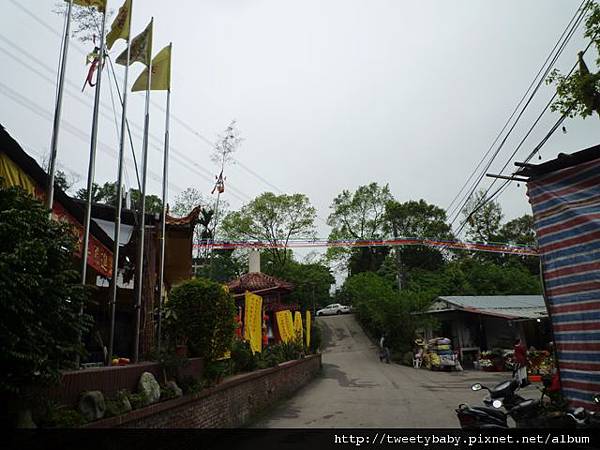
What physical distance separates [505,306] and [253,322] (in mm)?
17403

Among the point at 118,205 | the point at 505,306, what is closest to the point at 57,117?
the point at 118,205

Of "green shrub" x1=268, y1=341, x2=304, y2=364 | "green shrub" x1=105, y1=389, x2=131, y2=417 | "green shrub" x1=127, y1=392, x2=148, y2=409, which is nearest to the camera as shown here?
"green shrub" x1=105, y1=389, x2=131, y2=417

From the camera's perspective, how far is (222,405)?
7.83m

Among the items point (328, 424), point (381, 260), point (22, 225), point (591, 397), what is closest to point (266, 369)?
point (328, 424)

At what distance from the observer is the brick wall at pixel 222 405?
531cm

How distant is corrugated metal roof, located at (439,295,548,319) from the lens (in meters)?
20.2

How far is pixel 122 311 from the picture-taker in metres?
12.9

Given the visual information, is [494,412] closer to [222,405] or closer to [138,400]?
[138,400]

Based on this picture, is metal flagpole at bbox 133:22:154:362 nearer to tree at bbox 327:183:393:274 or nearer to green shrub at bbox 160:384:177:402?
green shrub at bbox 160:384:177:402

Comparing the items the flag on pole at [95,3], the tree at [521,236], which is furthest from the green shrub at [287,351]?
the tree at [521,236]

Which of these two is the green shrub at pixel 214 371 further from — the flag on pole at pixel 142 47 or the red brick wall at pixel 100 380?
the flag on pole at pixel 142 47

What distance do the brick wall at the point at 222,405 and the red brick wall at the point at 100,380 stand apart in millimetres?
393

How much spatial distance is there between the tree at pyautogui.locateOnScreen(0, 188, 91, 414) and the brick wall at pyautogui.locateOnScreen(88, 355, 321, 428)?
95 cm

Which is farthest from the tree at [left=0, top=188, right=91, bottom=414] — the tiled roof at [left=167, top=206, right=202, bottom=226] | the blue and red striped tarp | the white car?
the white car
